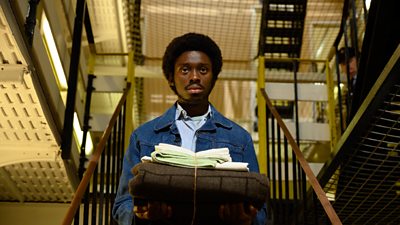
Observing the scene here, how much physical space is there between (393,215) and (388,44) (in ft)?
6.36

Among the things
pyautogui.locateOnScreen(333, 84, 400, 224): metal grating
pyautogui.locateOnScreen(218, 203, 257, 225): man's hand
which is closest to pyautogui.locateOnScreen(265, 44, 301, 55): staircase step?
pyautogui.locateOnScreen(333, 84, 400, 224): metal grating

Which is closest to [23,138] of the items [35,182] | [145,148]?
[35,182]

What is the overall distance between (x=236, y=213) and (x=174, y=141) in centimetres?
47

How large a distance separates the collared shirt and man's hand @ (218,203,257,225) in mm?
401

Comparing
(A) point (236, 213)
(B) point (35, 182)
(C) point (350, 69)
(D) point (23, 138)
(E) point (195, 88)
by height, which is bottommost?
(B) point (35, 182)

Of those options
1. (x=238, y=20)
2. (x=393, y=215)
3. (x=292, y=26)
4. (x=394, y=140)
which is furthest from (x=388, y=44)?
(x=238, y=20)

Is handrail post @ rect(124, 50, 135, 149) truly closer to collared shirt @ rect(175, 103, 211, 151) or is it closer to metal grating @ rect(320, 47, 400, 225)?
metal grating @ rect(320, 47, 400, 225)

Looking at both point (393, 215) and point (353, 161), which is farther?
point (393, 215)

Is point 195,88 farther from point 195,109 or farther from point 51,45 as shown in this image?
point 51,45

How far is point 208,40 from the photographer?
2693 millimetres

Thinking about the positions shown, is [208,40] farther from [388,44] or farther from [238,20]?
[238,20]

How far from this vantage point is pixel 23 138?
4211mm

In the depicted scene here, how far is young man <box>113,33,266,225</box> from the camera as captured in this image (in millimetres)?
2500

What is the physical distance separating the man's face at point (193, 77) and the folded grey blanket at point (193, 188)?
1.47 ft
